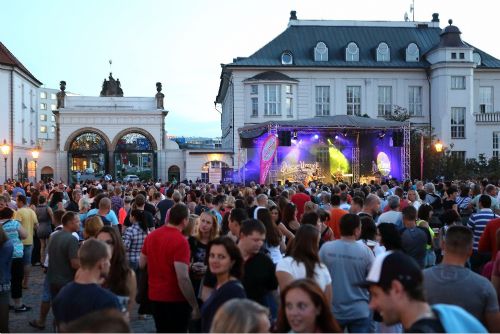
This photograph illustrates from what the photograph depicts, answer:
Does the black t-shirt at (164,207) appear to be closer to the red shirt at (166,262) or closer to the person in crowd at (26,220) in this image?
the person in crowd at (26,220)

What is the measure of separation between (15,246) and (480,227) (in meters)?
7.20

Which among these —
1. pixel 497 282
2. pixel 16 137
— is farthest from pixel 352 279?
pixel 16 137

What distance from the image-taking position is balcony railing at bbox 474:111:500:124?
155 ft

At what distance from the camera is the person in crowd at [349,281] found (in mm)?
6414

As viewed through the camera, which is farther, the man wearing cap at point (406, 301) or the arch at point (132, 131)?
the arch at point (132, 131)

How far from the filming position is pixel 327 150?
3728 centimetres

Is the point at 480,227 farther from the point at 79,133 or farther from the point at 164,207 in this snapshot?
the point at 79,133

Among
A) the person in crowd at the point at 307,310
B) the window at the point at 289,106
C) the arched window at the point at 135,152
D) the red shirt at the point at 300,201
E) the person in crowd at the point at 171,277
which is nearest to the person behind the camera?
the person in crowd at the point at 307,310

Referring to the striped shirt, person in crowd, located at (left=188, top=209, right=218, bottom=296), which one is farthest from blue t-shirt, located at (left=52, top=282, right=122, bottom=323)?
the striped shirt

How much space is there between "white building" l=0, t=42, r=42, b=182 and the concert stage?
21.6 m

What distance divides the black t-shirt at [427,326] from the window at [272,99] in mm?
41362

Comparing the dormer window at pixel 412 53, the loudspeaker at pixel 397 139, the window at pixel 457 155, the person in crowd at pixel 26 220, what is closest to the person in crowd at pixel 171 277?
the person in crowd at pixel 26 220

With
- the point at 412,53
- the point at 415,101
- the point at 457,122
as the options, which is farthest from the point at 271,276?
the point at 412,53

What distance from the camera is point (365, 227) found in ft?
26.6
